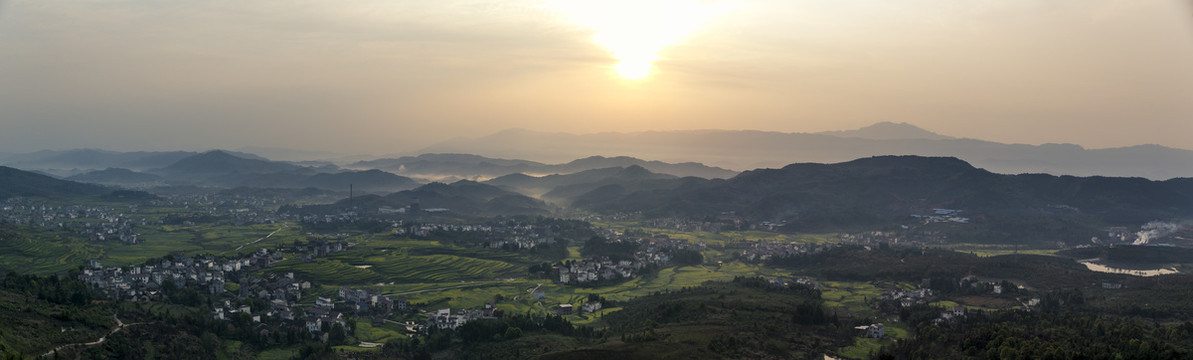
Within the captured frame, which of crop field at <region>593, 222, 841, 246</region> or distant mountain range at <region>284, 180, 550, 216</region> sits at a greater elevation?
distant mountain range at <region>284, 180, 550, 216</region>

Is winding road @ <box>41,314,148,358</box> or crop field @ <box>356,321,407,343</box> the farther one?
crop field @ <box>356,321,407,343</box>

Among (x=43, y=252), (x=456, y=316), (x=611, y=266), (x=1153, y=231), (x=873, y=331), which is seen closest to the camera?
(x=873, y=331)

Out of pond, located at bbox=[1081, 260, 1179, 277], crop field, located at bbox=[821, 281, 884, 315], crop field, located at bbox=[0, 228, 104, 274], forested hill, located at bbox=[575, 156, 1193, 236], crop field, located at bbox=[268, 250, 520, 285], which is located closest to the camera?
crop field, located at bbox=[821, 281, 884, 315]

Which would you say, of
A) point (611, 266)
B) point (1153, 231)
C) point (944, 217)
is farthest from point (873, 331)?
point (1153, 231)

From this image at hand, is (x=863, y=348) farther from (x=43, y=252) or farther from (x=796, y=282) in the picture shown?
(x=43, y=252)

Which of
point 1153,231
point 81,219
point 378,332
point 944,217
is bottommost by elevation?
point 378,332

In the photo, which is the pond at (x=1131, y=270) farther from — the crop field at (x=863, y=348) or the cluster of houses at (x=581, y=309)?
the cluster of houses at (x=581, y=309)

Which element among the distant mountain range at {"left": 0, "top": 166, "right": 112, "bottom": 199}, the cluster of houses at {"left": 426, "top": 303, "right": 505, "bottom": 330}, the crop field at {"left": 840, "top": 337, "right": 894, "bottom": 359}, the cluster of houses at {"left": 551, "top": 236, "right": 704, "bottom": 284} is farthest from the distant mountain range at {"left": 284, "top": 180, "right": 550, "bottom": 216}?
the crop field at {"left": 840, "top": 337, "right": 894, "bottom": 359}

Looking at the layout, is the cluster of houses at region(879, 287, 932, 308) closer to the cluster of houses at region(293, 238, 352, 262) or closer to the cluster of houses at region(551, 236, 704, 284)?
the cluster of houses at region(551, 236, 704, 284)

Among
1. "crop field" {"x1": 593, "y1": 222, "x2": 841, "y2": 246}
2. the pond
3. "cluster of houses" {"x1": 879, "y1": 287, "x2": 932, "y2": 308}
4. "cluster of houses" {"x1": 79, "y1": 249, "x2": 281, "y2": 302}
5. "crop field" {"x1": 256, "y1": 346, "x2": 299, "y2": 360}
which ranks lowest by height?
"crop field" {"x1": 256, "y1": 346, "x2": 299, "y2": 360}

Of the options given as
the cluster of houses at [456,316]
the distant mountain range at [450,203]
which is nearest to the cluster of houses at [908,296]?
the cluster of houses at [456,316]

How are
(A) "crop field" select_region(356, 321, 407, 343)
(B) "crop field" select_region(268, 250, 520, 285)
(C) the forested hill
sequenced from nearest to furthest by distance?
(A) "crop field" select_region(356, 321, 407, 343), (B) "crop field" select_region(268, 250, 520, 285), (C) the forested hill
